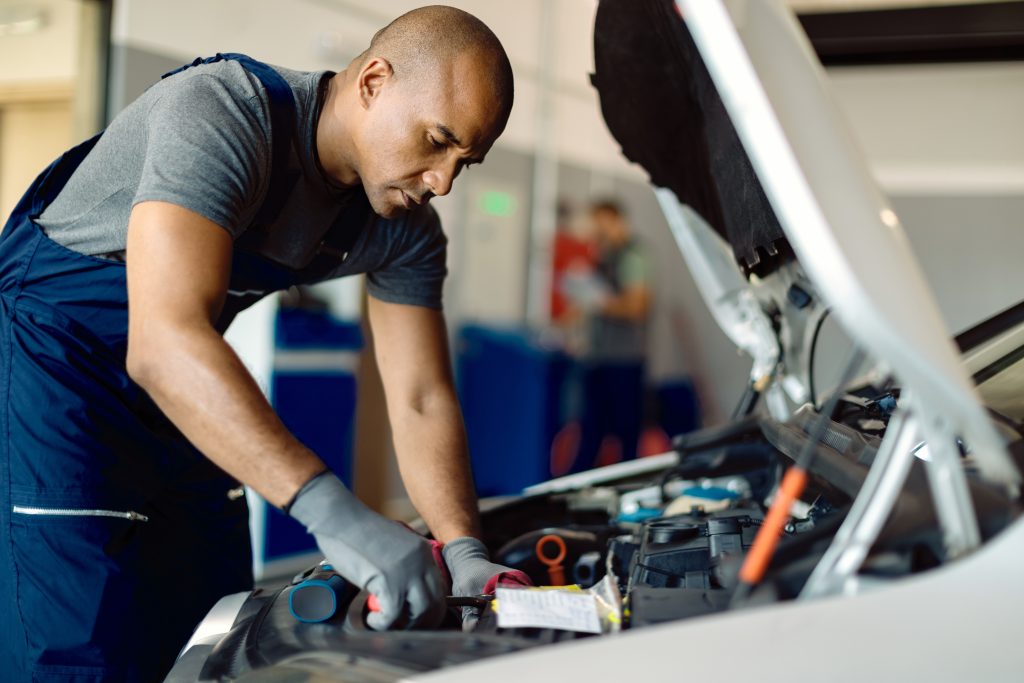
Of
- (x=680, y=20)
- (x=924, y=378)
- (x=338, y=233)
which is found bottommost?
(x=924, y=378)

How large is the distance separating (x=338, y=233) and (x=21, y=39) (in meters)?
2.25

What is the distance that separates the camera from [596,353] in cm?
680

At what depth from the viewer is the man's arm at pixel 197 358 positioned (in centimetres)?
115

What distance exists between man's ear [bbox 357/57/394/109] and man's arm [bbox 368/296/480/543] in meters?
0.50

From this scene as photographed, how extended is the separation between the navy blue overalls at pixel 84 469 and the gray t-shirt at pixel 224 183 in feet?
0.12

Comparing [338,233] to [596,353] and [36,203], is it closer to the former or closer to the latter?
[36,203]

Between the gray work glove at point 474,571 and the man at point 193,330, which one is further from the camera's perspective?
the gray work glove at point 474,571

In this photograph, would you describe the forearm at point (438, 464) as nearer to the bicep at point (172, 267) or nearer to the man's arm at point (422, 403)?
the man's arm at point (422, 403)

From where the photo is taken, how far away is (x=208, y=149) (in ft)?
4.25

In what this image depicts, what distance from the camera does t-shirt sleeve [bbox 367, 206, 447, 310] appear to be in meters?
1.78

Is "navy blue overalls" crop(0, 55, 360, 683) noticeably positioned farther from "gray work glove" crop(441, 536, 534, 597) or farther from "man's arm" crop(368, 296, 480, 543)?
"gray work glove" crop(441, 536, 534, 597)

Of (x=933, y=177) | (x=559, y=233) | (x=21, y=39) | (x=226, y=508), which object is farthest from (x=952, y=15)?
(x=226, y=508)

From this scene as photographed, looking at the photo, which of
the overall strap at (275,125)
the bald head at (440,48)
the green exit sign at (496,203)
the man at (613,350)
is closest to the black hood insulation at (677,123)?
the bald head at (440,48)

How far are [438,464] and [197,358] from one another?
65 cm
